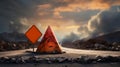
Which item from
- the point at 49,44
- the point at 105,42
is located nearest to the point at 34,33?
the point at 49,44

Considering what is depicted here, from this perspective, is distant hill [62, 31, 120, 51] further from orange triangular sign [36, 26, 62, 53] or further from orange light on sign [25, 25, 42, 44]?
orange light on sign [25, 25, 42, 44]

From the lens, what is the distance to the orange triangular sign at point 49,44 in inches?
862

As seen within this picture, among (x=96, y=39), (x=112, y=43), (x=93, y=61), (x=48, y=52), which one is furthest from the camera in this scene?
(x=96, y=39)

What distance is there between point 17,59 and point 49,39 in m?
5.37

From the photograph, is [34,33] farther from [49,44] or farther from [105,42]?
[105,42]

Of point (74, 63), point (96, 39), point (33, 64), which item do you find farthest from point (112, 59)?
point (96, 39)

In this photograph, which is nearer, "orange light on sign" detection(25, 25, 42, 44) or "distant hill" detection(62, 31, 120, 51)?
"orange light on sign" detection(25, 25, 42, 44)

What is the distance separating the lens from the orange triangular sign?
71.9 ft

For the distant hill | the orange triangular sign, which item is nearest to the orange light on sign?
the orange triangular sign

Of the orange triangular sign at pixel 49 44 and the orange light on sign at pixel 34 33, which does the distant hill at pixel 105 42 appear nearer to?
the orange triangular sign at pixel 49 44

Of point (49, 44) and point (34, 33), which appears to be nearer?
point (34, 33)

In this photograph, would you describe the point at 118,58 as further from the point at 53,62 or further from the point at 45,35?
the point at 45,35

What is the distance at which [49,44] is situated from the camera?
22406mm

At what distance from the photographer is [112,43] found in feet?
91.4
